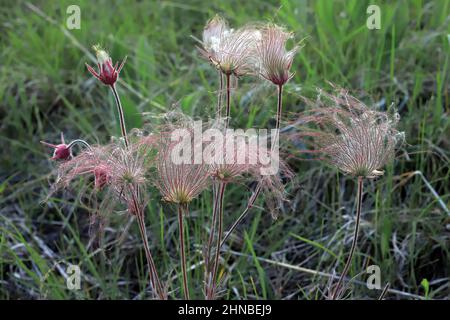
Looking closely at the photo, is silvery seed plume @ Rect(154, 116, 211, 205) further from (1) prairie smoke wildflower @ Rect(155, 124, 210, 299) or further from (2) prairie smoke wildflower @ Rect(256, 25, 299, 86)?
(2) prairie smoke wildflower @ Rect(256, 25, 299, 86)

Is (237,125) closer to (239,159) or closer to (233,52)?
(233,52)

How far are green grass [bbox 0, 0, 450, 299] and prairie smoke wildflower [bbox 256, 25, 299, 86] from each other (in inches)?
11.6

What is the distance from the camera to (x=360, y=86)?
107 inches

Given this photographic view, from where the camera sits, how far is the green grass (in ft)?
7.50

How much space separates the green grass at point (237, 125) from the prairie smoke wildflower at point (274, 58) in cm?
30

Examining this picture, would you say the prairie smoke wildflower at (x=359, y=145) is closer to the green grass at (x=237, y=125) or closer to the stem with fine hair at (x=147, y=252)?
the green grass at (x=237, y=125)

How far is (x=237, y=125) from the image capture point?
2.61m

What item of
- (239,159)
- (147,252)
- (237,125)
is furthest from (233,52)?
(237,125)

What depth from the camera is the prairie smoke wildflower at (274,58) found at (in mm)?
1612

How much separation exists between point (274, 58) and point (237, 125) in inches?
39.6

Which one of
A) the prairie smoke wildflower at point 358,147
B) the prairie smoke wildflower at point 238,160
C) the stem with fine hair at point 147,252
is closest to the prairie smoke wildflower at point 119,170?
the stem with fine hair at point 147,252

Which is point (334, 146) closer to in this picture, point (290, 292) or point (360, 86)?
point (290, 292)

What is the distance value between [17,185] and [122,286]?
2.38 feet

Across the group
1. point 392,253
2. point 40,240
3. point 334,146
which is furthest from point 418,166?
point 40,240
